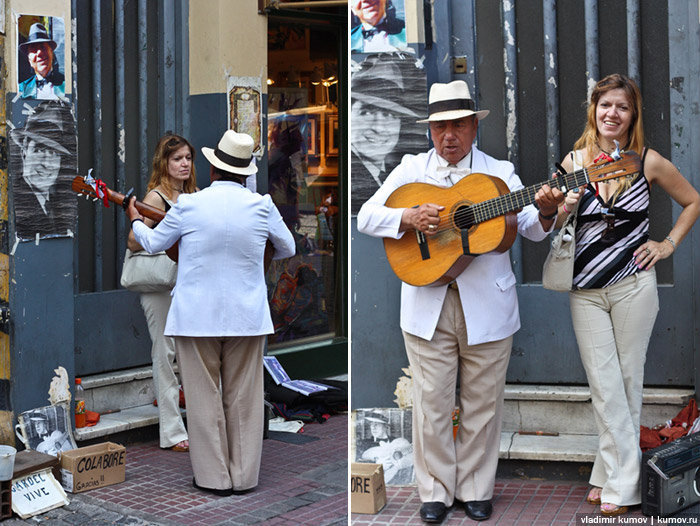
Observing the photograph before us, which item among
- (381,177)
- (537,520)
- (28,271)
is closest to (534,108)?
(381,177)

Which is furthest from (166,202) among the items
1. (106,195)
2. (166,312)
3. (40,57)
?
(40,57)

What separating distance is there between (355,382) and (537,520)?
1.41 m

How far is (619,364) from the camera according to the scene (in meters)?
4.60

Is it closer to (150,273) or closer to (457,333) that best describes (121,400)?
(150,273)

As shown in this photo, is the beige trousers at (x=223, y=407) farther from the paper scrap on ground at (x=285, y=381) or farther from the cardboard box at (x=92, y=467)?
the paper scrap on ground at (x=285, y=381)

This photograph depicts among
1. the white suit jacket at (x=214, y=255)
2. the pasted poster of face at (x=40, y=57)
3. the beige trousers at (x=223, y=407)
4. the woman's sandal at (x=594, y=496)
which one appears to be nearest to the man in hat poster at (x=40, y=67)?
the pasted poster of face at (x=40, y=57)

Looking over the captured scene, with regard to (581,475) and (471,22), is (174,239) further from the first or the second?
(581,475)

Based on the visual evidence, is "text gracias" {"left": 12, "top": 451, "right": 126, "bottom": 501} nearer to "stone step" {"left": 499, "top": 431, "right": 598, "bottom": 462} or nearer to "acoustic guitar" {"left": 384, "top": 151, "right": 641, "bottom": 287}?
"acoustic guitar" {"left": 384, "top": 151, "right": 641, "bottom": 287}

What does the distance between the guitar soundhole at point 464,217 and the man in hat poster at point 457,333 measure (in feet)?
0.37

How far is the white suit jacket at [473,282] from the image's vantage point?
4617mm

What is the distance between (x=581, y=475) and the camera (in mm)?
5117

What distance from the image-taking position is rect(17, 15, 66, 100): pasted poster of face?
18.4 ft

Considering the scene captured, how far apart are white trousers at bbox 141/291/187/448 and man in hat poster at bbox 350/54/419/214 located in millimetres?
1617

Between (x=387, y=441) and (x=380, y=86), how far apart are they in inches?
78.4
